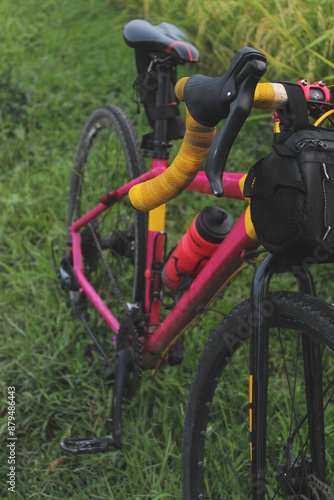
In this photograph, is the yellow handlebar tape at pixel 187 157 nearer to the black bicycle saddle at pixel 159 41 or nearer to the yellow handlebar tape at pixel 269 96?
the yellow handlebar tape at pixel 269 96

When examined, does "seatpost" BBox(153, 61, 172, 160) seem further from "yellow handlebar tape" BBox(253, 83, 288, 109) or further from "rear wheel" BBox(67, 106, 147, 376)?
"yellow handlebar tape" BBox(253, 83, 288, 109)

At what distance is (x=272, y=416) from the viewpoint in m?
2.01

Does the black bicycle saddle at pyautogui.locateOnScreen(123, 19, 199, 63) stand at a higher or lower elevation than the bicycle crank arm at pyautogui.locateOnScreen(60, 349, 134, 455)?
higher

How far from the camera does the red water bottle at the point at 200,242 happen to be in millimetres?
1521

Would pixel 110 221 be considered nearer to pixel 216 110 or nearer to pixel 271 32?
pixel 271 32

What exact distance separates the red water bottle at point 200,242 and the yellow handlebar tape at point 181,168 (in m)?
0.42

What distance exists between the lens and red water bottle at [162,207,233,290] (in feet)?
4.99

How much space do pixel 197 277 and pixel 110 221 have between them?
926mm

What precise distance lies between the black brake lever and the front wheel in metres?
0.43

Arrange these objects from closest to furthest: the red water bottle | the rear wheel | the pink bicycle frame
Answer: the pink bicycle frame → the red water bottle → the rear wheel

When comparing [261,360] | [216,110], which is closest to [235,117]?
[216,110]

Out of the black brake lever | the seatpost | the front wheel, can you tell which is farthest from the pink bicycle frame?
the black brake lever

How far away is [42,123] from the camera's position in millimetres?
3717

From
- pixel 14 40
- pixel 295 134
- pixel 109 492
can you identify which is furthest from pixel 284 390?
pixel 14 40
